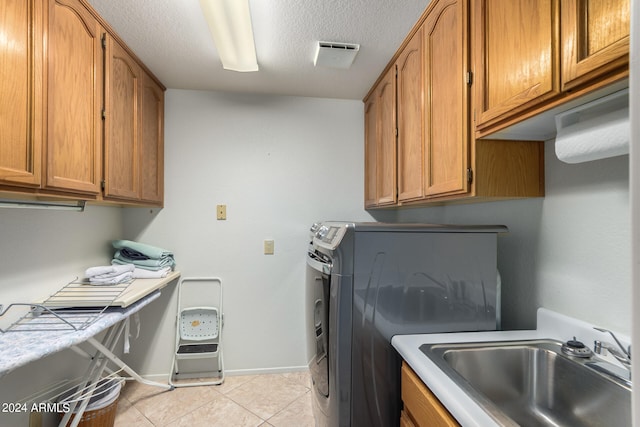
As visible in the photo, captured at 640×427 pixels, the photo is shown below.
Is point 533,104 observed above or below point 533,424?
above

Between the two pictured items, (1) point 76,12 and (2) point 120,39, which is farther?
(2) point 120,39

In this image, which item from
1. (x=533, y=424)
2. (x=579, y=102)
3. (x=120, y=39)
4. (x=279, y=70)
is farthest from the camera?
(x=279, y=70)

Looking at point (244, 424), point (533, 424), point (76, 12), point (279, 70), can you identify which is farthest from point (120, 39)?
point (533, 424)

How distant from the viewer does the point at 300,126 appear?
246 centimetres

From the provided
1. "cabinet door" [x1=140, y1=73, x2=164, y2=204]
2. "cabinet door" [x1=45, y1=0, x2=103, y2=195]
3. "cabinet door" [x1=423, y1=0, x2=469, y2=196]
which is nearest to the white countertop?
"cabinet door" [x1=423, y1=0, x2=469, y2=196]

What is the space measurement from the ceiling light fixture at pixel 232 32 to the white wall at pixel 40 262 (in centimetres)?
128

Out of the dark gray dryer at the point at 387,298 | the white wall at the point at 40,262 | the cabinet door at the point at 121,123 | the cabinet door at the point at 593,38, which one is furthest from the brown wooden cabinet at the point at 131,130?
the cabinet door at the point at 593,38

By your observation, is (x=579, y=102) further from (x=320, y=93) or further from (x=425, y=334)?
(x=320, y=93)

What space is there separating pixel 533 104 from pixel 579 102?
0.34 feet

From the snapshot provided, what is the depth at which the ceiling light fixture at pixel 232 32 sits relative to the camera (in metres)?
1.35

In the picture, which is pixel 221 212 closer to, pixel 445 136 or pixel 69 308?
pixel 69 308

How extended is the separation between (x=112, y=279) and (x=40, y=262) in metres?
0.34

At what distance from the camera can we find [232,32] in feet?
5.02

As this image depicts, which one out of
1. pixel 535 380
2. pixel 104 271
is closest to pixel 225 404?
pixel 104 271
